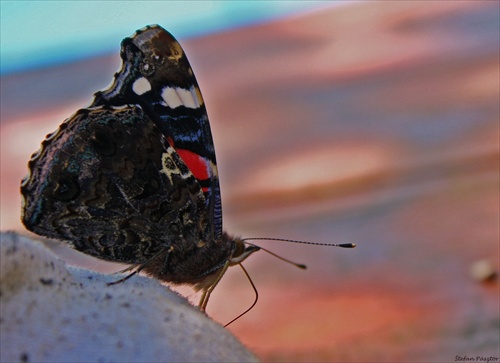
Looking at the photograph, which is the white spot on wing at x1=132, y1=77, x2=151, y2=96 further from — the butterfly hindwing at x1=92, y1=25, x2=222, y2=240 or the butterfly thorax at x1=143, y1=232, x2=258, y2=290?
the butterfly thorax at x1=143, y1=232, x2=258, y2=290

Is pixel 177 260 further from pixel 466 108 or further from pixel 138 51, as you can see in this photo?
pixel 466 108

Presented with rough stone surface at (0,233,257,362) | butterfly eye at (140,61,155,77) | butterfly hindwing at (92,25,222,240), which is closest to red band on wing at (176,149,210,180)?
butterfly hindwing at (92,25,222,240)

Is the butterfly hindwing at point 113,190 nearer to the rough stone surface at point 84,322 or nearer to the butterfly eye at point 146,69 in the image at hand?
the butterfly eye at point 146,69

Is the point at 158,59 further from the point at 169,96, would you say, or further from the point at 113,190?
the point at 113,190

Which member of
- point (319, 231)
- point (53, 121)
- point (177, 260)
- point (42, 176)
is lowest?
point (319, 231)

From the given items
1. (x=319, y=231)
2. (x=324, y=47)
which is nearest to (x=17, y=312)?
(x=319, y=231)

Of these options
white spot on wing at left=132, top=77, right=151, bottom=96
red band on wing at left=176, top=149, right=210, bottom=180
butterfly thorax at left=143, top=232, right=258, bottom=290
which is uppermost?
white spot on wing at left=132, top=77, right=151, bottom=96

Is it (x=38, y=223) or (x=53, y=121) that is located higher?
(x=38, y=223)
